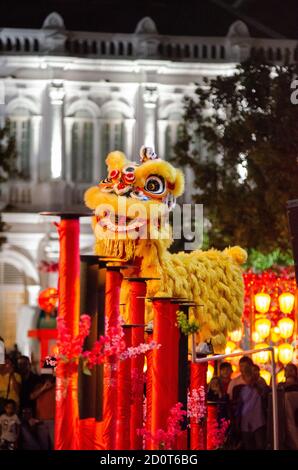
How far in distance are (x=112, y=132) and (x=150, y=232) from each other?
71.7ft

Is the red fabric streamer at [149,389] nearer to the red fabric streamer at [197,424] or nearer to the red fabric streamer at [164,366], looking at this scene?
the red fabric streamer at [164,366]

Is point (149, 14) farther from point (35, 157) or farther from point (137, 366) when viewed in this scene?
point (137, 366)

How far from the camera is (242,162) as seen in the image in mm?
25203

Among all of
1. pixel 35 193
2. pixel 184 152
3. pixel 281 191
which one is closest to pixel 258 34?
pixel 35 193

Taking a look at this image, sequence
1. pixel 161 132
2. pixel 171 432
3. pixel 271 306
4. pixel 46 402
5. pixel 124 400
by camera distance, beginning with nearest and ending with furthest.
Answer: pixel 171 432
pixel 124 400
pixel 46 402
pixel 271 306
pixel 161 132

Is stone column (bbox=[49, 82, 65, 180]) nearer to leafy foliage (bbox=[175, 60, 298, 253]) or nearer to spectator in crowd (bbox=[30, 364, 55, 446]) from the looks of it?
leafy foliage (bbox=[175, 60, 298, 253])

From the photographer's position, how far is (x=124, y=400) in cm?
1132

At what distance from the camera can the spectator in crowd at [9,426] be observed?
41.9 feet

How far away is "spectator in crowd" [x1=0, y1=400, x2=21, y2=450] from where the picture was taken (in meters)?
12.8

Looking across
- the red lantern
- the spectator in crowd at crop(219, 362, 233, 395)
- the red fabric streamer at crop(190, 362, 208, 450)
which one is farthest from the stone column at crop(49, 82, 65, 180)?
the red fabric streamer at crop(190, 362, 208, 450)

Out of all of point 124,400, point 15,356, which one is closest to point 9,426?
point 124,400

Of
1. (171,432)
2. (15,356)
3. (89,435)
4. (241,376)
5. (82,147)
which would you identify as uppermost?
(82,147)

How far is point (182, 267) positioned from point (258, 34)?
23.1 meters

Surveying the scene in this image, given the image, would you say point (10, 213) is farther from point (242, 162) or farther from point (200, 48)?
point (242, 162)
